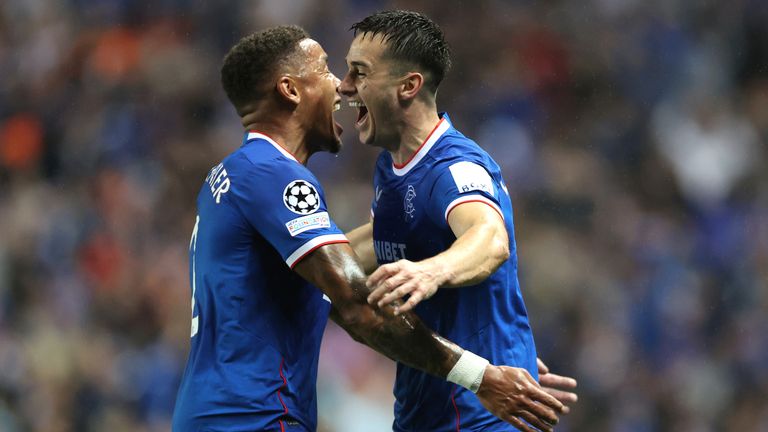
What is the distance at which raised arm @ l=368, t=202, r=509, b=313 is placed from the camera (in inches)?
164

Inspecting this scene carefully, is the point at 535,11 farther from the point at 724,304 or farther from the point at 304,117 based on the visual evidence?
the point at 304,117

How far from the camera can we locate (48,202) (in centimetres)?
1203

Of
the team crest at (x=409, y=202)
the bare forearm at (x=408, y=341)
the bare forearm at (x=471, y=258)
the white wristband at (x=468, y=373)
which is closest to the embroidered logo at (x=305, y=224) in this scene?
the bare forearm at (x=408, y=341)

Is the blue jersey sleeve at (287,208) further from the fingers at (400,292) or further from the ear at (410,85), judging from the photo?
the ear at (410,85)

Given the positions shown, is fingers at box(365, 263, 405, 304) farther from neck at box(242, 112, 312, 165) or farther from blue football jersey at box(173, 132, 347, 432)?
neck at box(242, 112, 312, 165)

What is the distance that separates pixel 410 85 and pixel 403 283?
51.8 inches

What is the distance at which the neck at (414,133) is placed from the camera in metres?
5.15

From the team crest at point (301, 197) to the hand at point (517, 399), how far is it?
0.93m

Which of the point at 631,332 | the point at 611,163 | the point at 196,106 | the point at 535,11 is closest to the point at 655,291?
the point at 631,332

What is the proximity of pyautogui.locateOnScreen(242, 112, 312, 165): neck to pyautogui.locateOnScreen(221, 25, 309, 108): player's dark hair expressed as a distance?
0.32ft

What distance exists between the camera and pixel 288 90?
5.09 metres

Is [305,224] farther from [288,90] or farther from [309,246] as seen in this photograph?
[288,90]

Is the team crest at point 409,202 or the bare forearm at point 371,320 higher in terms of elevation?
the team crest at point 409,202

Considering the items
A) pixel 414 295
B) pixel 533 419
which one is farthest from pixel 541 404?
pixel 414 295
